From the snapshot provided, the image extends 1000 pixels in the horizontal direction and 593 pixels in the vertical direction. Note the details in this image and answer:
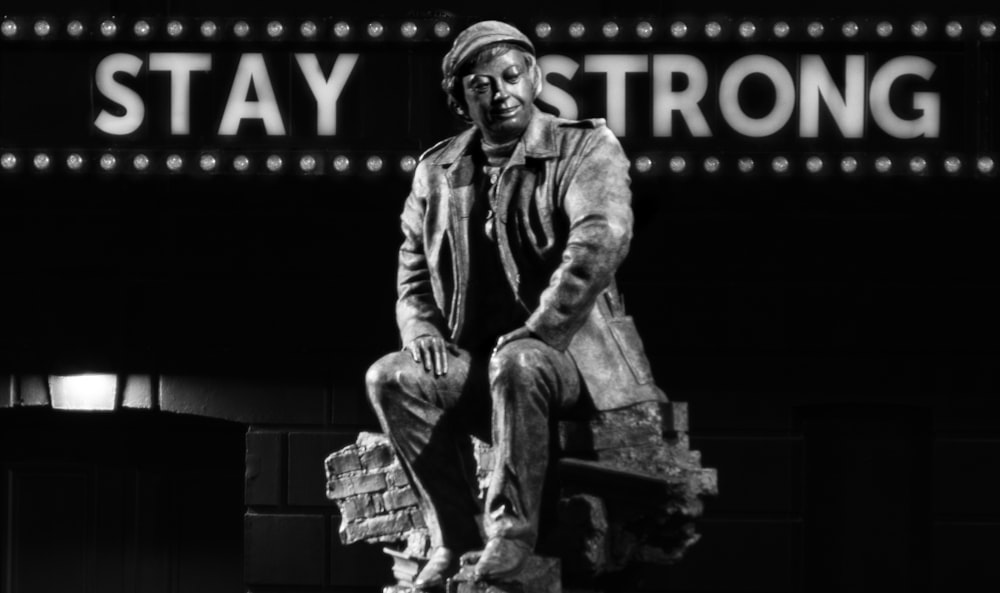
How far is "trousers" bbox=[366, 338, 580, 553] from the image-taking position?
8.55 metres

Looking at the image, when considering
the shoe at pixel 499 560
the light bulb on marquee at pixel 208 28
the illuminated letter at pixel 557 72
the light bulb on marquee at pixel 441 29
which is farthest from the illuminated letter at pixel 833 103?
the shoe at pixel 499 560

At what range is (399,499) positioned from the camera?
30.8 feet

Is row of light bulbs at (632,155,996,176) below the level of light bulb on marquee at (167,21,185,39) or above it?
below

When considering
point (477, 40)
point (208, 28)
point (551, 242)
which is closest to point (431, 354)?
point (551, 242)

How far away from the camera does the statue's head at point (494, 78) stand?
29.1 ft

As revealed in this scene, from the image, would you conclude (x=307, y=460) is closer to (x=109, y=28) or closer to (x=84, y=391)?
(x=84, y=391)

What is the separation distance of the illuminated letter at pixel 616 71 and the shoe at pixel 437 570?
4.03 meters

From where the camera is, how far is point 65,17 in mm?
12758

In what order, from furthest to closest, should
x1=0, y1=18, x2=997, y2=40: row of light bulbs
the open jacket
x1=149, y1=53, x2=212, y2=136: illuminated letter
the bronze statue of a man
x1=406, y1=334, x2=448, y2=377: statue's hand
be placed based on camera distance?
x1=149, y1=53, x2=212, y2=136: illuminated letter, x1=0, y1=18, x2=997, y2=40: row of light bulbs, x1=406, y1=334, x2=448, y2=377: statue's hand, the open jacket, the bronze statue of a man

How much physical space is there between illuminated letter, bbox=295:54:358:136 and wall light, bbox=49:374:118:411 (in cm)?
218

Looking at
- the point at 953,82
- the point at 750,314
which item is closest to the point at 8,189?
the point at 750,314

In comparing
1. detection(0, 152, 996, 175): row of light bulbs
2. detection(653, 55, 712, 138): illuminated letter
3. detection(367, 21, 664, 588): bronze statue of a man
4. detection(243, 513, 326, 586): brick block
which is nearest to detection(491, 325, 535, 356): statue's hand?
detection(367, 21, 664, 588): bronze statue of a man

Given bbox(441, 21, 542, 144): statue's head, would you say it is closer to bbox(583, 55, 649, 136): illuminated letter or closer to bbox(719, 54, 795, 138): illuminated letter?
bbox(583, 55, 649, 136): illuminated letter

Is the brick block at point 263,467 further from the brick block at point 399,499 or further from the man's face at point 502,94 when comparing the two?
the man's face at point 502,94
